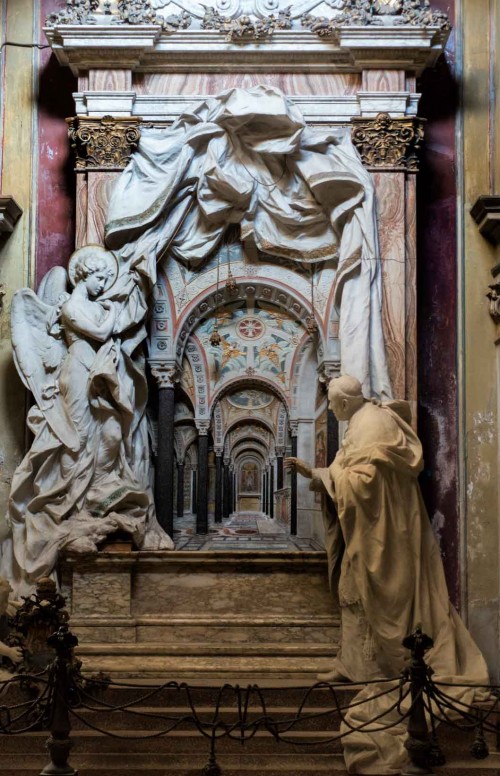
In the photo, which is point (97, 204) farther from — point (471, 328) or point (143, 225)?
point (471, 328)

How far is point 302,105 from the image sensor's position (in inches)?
303

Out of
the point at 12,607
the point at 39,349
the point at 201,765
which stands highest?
the point at 39,349

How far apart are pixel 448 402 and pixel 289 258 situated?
164cm

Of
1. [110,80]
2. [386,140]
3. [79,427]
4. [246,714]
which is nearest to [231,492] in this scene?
[79,427]

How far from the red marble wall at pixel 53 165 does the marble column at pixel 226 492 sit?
2044 mm

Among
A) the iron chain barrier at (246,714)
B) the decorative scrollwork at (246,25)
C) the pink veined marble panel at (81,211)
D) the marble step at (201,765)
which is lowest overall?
the marble step at (201,765)

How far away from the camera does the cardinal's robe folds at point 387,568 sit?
20.0 ft

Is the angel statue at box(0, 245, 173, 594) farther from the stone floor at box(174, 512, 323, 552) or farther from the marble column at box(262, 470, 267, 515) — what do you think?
the marble column at box(262, 470, 267, 515)

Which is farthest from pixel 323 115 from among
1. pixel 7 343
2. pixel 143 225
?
pixel 7 343

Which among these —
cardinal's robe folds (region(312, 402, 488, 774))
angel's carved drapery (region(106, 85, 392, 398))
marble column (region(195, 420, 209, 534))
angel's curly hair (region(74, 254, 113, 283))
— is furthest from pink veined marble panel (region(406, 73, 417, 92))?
marble column (region(195, 420, 209, 534))

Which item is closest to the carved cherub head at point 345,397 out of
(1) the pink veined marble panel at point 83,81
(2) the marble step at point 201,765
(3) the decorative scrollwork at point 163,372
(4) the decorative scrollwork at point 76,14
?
(3) the decorative scrollwork at point 163,372

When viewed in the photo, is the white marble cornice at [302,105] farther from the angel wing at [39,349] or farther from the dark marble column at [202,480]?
the dark marble column at [202,480]

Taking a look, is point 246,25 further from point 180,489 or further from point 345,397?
point 180,489

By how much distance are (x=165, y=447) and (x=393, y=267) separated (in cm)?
218
